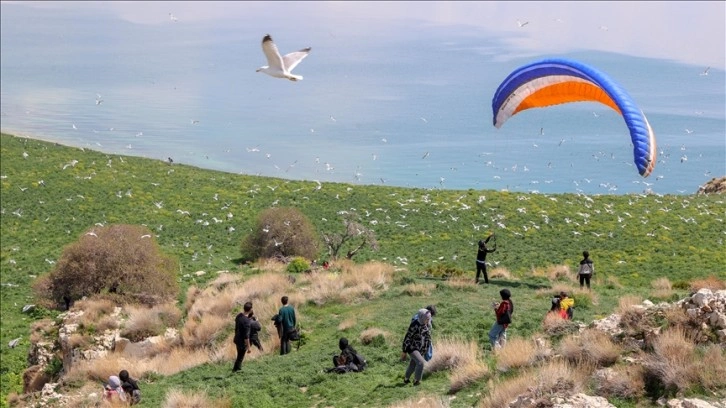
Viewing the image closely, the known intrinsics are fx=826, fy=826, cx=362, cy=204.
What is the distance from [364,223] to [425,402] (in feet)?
100.0

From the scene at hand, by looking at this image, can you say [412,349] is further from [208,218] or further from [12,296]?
[208,218]

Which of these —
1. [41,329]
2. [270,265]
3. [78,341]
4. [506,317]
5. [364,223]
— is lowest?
Result: [41,329]

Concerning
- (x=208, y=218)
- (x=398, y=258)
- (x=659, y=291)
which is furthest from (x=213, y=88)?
(x=659, y=291)

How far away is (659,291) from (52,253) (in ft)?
88.1

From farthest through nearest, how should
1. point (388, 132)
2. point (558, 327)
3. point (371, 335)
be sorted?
point (388, 132), point (371, 335), point (558, 327)

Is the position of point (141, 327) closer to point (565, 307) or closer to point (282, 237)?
point (565, 307)

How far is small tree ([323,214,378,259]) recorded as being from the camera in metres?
33.3

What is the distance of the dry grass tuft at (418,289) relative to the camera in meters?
21.5

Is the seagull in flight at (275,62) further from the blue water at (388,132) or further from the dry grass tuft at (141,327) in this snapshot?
the blue water at (388,132)

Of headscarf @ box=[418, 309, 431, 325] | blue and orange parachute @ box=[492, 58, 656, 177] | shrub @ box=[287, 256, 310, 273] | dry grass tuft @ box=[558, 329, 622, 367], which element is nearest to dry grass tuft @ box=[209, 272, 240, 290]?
shrub @ box=[287, 256, 310, 273]

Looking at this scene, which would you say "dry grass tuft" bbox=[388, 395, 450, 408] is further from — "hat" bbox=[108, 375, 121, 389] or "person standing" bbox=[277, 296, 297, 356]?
"hat" bbox=[108, 375, 121, 389]

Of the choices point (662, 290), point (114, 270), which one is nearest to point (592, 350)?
point (662, 290)

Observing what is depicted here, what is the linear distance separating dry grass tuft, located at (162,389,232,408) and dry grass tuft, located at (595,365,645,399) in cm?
621

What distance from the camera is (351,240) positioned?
3750cm
